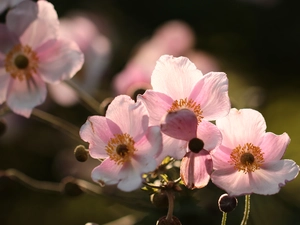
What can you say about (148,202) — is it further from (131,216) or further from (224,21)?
(224,21)

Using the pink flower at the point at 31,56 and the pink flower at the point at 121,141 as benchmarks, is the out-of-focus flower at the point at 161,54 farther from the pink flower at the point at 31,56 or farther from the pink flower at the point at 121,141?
the pink flower at the point at 121,141

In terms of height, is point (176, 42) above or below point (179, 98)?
above

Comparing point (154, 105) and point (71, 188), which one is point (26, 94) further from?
point (154, 105)

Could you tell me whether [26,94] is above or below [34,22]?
below

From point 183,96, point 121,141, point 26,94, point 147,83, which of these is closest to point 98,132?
point 121,141

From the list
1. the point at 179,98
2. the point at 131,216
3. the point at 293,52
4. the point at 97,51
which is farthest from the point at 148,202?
the point at 293,52

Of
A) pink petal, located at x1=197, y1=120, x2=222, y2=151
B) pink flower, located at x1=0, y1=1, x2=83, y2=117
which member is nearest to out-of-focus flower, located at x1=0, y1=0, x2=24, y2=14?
pink flower, located at x1=0, y1=1, x2=83, y2=117
